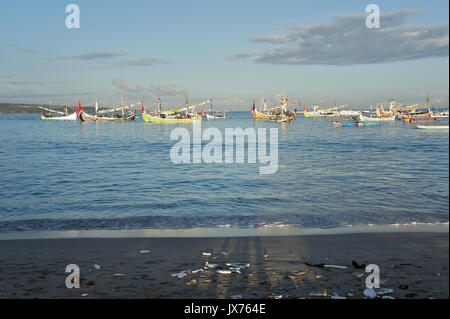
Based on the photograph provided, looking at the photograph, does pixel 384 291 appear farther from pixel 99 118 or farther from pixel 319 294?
pixel 99 118

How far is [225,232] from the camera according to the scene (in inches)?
361

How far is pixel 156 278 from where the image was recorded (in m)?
5.84

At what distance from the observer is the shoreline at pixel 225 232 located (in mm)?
8820

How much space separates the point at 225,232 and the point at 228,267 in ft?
9.38

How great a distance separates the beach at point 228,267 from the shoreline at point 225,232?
388 mm

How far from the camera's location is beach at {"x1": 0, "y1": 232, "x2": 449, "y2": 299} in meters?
5.24

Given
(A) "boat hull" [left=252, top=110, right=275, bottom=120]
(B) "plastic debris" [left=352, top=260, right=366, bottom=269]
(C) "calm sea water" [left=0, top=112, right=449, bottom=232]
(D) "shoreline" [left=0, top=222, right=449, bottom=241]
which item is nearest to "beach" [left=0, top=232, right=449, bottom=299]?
(B) "plastic debris" [left=352, top=260, right=366, bottom=269]

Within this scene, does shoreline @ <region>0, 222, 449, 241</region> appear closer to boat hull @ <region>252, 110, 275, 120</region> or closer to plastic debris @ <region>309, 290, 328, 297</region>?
plastic debris @ <region>309, 290, 328, 297</region>

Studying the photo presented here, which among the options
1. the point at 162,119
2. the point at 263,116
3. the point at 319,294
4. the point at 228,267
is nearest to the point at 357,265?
the point at 319,294

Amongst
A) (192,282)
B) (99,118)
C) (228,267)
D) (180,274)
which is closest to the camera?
(192,282)

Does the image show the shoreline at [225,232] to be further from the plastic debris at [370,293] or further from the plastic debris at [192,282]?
the plastic debris at [370,293]

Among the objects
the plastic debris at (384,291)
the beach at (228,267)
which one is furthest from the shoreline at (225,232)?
the plastic debris at (384,291)

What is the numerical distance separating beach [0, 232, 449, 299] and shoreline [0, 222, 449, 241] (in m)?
0.39

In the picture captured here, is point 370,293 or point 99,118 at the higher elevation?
point 99,118
